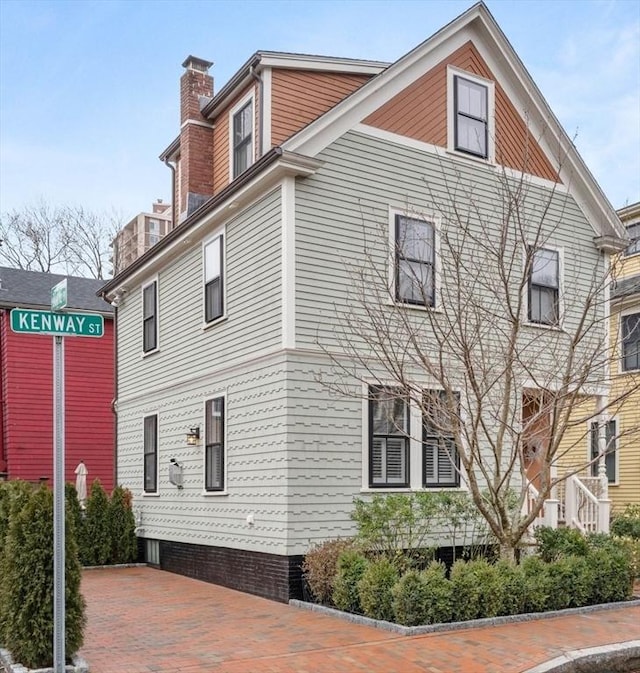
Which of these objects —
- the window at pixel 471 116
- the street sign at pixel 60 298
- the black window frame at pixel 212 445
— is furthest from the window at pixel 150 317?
the street sign at pixel 60 298

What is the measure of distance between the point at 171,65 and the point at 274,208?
5906mm

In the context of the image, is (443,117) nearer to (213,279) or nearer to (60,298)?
(213,279)

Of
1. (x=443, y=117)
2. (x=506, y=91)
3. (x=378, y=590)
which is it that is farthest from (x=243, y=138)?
(x=378, y=590)

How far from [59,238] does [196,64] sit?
21.3 metres

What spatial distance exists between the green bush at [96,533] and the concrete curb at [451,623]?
20.3 feet

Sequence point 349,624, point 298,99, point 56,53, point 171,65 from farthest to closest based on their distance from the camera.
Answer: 1. point 56,53
2. point 171,65
3. point 298,99
4. point 349,624

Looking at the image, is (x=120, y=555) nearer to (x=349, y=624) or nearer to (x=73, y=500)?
(x=73, y=500)

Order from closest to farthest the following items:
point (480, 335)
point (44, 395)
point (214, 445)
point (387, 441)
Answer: point (480, 335)
point (387, 441)
point (214, 445)
point (44, 395)

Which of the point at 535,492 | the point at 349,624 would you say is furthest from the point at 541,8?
the point at 349,624

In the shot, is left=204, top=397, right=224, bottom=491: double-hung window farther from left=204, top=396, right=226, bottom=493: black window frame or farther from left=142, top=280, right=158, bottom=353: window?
left=142, top=280, right=158, bottom=353: window

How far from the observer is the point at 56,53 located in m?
18.6

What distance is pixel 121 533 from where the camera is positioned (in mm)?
15406

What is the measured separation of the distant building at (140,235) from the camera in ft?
82.7

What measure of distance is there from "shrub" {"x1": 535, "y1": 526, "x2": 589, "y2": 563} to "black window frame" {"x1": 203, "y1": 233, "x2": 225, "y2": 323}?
5865 mm
